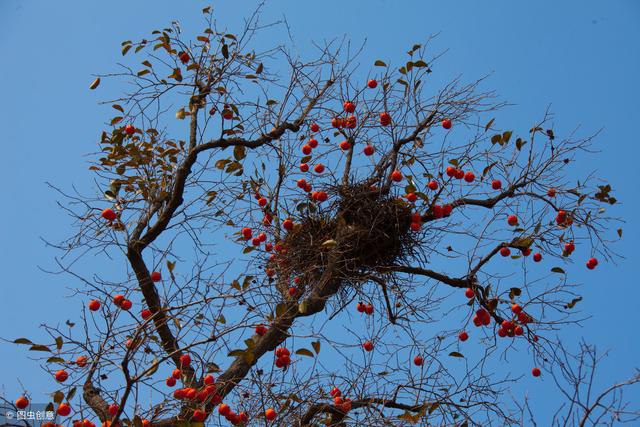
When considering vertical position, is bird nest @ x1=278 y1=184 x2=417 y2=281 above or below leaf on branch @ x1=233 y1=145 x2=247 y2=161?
below

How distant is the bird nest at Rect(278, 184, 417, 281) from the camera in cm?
396

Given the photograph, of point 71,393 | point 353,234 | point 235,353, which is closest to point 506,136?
point 353,234

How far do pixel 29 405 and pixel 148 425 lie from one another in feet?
2.20

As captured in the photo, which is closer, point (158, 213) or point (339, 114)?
point (158, 213)

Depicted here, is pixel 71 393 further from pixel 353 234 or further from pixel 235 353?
pixel 353 234

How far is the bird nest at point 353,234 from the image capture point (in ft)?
13.0

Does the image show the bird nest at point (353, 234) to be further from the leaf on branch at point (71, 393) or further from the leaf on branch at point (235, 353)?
the leaf on branch at point (71, 393)

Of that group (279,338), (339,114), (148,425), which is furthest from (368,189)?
(148,425)

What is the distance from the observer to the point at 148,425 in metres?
3.03

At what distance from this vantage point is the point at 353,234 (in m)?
3.89

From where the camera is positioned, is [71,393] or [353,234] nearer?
[71,393]

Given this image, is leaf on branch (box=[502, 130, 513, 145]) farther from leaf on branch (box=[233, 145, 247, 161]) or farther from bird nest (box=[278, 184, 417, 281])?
leaf on branch (box=[233, 145, 247, 161])

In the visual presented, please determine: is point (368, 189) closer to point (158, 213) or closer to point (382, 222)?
point (382, 222)

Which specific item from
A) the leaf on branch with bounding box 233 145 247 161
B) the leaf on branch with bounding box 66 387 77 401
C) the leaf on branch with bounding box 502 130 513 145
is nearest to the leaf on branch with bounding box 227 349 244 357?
the leaf on branch with bounding box 66 387 77 401
